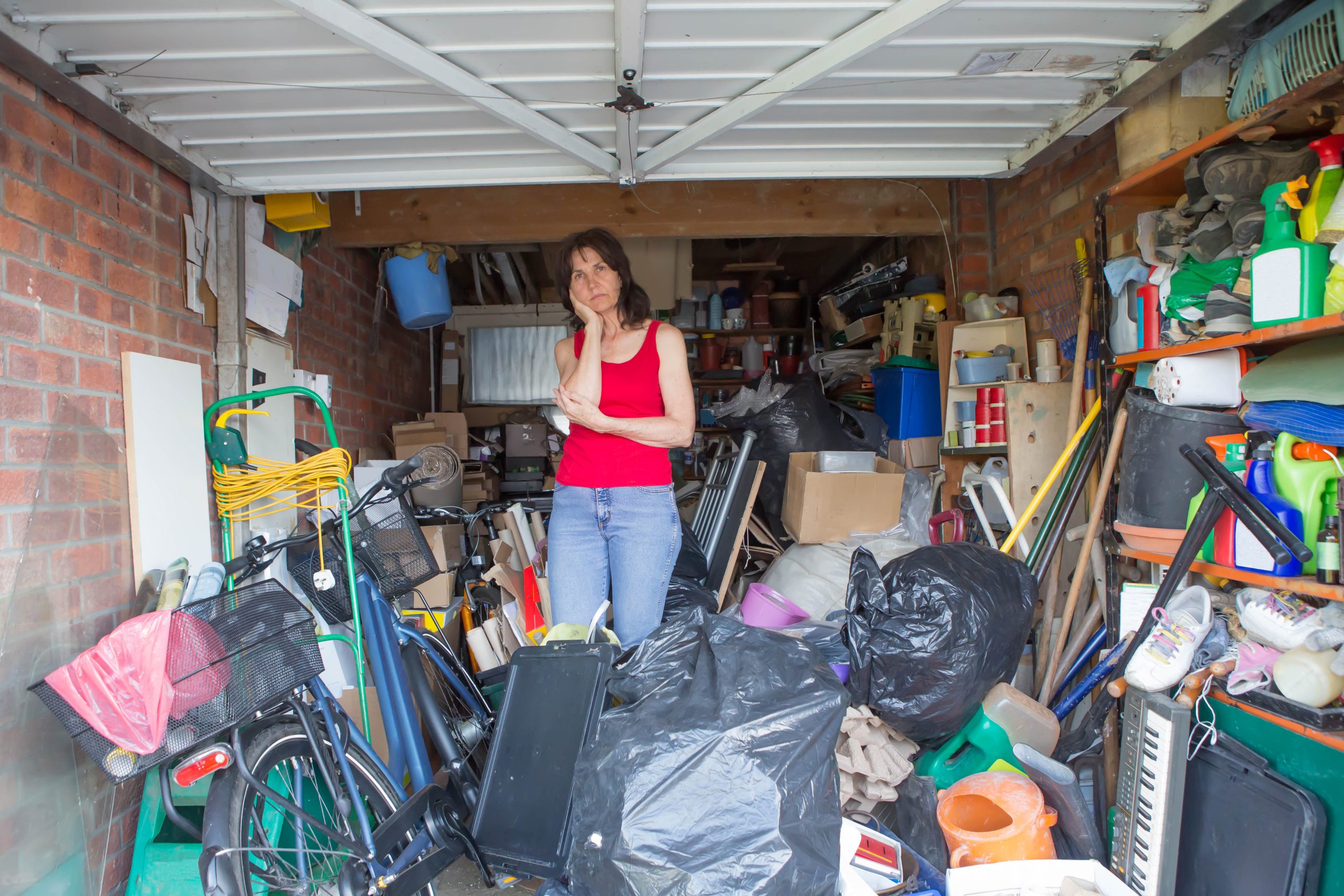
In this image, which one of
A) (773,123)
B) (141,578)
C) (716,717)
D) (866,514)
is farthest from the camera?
(866,514)

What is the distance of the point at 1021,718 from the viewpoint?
6.90ft

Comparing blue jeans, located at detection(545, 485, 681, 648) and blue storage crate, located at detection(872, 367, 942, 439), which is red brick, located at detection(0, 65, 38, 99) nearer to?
blue jeans, located at detection(545, 485, 681, 648)

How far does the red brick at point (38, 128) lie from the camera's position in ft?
5.62

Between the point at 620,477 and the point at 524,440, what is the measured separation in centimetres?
291

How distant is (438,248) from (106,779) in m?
2.45

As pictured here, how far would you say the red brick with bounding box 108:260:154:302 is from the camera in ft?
6.64

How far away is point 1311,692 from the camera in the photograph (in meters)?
1.56

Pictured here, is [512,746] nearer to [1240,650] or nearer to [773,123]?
[1240,650]

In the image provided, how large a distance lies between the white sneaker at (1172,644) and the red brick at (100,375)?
2.67 metres

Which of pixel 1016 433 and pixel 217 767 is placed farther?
pixel 1016 433

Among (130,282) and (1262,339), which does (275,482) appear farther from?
(1262,339)

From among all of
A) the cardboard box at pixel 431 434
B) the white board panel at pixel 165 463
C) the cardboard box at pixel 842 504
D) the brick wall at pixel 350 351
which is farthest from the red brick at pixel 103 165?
the cardboard box at pixel 842 504

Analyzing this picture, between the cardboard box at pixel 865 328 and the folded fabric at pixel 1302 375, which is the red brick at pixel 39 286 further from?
the cardboard box at pixel 865 328

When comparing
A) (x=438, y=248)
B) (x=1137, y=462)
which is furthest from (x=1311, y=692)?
(x=438, y=248)
